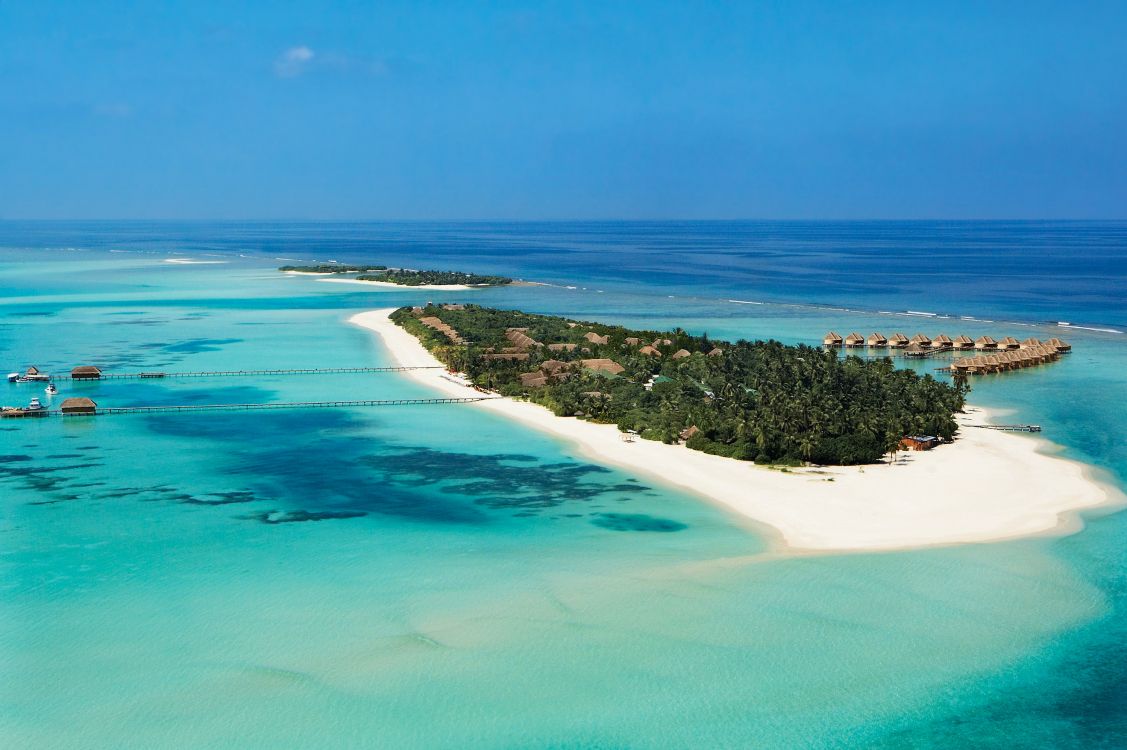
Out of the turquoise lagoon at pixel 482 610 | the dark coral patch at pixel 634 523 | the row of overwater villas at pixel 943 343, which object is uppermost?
the row of overwater villas at pixel 943 343

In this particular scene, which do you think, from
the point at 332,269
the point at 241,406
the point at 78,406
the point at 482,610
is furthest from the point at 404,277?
the point at 482,610

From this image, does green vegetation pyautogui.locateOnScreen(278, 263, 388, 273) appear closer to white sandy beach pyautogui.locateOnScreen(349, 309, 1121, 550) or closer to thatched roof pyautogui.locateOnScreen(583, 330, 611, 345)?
thatched roof pyautogui.locateOnScreen(583, 330, 611, 345)

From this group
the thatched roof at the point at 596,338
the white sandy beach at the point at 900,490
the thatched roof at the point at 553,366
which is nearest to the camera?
the white sandy beach at the point at 900,490

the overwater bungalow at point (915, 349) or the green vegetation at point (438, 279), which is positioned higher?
the green vegetation at point (438, 279)

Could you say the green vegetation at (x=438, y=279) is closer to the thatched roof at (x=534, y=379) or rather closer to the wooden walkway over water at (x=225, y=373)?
Answer: the wooden walkway over water at (x=225, y=373)

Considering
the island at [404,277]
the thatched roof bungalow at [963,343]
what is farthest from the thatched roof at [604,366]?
the island at [404,277]

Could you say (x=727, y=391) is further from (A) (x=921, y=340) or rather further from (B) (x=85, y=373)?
(B) (x=85, y=373)

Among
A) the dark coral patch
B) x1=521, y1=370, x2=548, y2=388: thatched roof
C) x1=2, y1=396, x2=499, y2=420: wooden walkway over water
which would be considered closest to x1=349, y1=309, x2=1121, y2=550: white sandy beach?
the dark coral patch

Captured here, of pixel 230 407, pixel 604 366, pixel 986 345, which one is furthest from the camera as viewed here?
→ pixel 986 345
